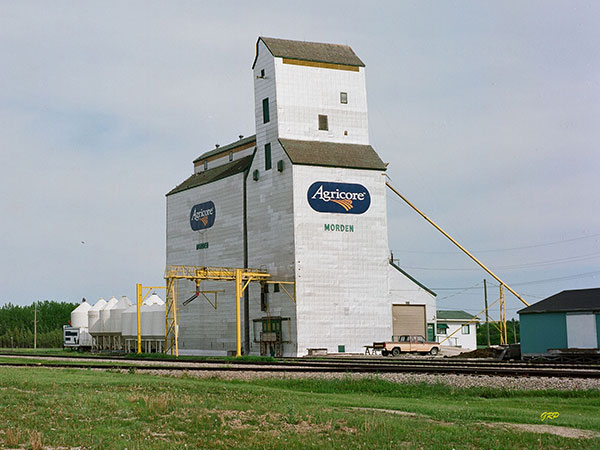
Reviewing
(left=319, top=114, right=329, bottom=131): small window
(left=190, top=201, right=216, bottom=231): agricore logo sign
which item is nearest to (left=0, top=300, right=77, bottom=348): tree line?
(left=190, top=201, right=216, bottom=231): agricore logo sign

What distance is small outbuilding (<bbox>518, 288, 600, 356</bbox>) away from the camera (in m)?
42.0

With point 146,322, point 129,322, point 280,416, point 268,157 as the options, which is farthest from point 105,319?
point 280,416

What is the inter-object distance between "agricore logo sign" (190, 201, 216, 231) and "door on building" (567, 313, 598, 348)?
38.8m

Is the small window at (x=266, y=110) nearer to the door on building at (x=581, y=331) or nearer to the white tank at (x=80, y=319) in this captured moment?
the door on building at (x=581, y=331)

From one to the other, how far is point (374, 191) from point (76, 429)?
51.5 m

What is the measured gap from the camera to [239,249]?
6894 cm

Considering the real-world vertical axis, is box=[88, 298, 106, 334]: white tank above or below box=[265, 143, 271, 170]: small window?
below

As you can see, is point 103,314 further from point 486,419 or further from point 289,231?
point 486,419

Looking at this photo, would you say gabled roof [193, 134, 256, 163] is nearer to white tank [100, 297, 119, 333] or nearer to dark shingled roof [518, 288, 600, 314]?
white tank [100, 297, 119, 333]

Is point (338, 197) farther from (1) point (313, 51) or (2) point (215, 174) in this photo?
(2) point (215, 174)

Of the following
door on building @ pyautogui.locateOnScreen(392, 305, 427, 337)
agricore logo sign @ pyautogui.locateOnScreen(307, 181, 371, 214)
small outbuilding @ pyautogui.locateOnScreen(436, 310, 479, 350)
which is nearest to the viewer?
agricore logo sign @ pyautogui.locateOnScreen(307, 181, 371, 214)

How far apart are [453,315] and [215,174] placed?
140 feet

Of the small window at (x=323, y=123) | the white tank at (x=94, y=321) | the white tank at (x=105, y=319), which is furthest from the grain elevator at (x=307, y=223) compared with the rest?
the white tank at (x=94, y=321)

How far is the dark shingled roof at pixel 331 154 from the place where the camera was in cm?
6341
